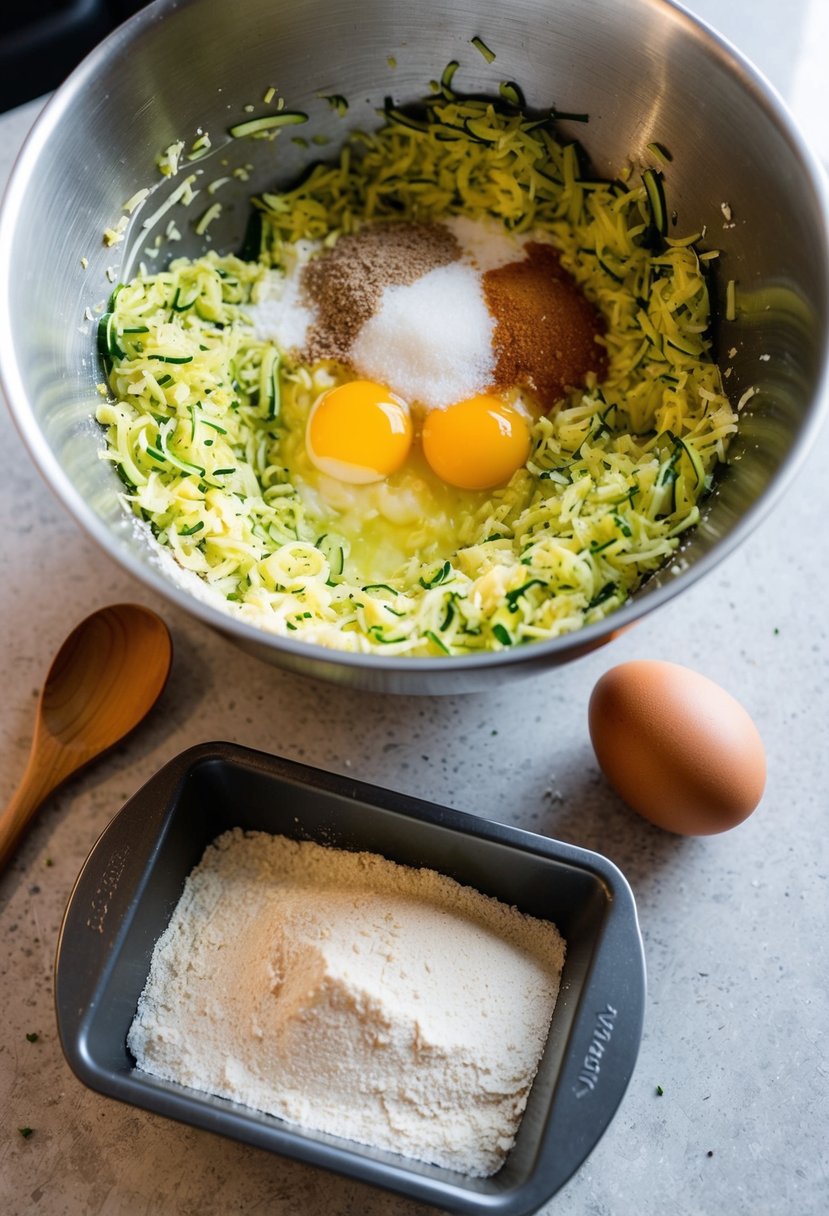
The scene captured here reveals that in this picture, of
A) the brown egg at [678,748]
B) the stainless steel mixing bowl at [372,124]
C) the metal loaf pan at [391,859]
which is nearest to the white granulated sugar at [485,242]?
the stainless steel mixing bowl at [372,124]

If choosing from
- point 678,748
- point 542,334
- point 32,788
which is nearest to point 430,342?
point 542,334

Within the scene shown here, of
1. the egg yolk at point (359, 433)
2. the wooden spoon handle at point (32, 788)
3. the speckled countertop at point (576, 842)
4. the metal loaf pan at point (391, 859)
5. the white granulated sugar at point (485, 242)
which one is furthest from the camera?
the white granulated sugar at point (485, 242)

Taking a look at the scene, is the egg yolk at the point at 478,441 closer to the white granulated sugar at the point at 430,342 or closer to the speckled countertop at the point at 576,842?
the white granulated sugar at the point at 430,342

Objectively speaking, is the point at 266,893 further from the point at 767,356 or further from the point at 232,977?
the point at 767,356

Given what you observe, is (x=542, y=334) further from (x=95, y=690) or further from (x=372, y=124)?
(x=95, y=690)

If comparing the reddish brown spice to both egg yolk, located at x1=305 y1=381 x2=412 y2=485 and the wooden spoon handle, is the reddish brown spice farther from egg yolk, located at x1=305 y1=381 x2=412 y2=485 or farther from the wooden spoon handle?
the wooden spoon handle

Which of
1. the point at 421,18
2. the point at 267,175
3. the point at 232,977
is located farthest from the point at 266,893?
the point at 421,18

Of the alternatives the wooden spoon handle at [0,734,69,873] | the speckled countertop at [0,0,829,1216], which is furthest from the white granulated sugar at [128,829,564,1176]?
the wooden spoon handle at [0,734,69,873]
